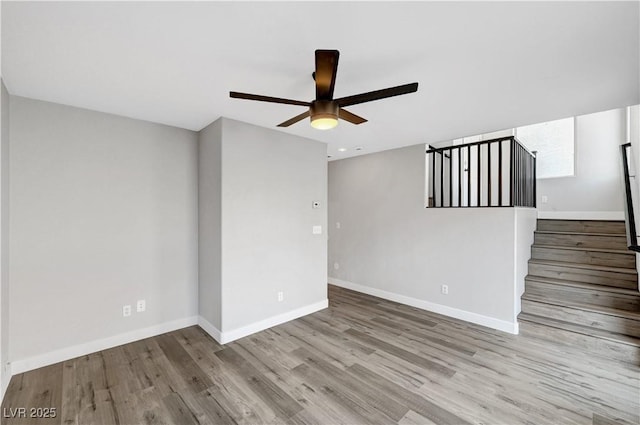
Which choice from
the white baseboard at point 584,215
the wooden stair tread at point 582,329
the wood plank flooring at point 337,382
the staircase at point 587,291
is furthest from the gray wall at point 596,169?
the wood plank flooring at point 337,382

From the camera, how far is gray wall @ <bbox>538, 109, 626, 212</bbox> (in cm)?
457

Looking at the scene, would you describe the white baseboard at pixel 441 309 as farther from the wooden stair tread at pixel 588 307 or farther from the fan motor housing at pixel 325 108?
the fan motor housing at pixel 325 108

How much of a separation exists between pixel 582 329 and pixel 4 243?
18.9 ft

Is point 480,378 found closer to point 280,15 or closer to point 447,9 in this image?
point 447,9

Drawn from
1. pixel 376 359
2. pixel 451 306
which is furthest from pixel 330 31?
pixel 451 306

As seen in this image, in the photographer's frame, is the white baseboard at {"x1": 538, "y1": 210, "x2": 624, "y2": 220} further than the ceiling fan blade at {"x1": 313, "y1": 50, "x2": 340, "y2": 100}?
Yes

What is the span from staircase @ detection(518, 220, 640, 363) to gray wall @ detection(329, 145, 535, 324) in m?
0.39

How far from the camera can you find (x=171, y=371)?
254 centimetres

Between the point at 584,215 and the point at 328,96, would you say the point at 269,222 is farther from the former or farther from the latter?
the point at 584,215

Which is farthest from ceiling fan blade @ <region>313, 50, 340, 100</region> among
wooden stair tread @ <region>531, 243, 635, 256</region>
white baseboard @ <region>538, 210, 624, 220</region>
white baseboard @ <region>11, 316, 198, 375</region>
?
white baseboard @ <region>538, 210, 624, 220</region>

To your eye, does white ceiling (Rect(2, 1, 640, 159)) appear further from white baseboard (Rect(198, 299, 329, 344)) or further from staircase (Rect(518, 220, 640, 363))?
white baseboard (Rect(198, 299, 329, 344))

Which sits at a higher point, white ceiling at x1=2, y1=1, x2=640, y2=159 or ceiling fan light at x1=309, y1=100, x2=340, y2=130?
white ceiling at x1=2, y1=1, x2=640, y2=159

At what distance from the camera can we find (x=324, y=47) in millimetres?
1795

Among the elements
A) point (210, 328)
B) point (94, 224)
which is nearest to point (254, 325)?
point (210, 328)
